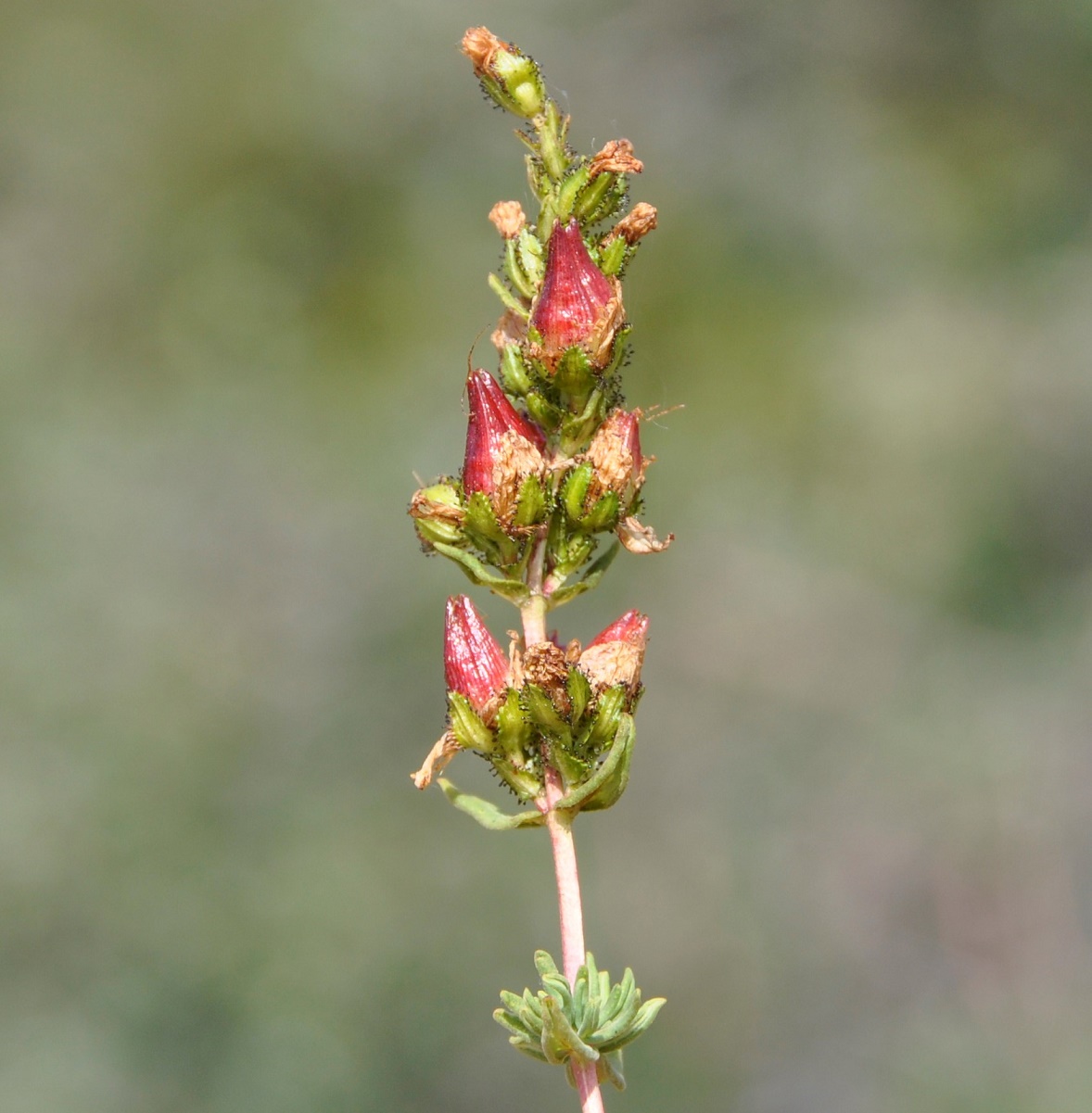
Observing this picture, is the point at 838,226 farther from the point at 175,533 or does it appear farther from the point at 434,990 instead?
the point at 434,990

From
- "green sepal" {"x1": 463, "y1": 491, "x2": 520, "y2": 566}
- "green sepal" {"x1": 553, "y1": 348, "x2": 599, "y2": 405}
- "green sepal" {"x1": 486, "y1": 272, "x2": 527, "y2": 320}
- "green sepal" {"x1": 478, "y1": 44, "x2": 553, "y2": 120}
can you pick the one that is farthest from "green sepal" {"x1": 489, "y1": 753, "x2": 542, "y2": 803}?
"green sepal" {"x1": 478, "y1": 44, "x2": 553, "y2": 120}

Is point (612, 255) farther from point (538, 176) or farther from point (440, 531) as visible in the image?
point (440, 531)

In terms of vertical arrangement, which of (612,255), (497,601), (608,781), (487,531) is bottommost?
(608,781)

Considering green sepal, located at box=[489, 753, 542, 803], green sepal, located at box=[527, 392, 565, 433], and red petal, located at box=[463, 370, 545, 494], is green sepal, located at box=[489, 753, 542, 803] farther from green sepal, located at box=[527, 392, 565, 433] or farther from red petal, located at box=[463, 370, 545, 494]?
green sepal, located at box=[527, 392, 565, 433]

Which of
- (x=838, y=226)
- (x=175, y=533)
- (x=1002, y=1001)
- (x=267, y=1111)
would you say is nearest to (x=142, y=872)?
(x=267, y=1111)

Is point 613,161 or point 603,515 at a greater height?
point 613,161

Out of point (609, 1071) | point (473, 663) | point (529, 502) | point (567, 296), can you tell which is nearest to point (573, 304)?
point (567, 296)

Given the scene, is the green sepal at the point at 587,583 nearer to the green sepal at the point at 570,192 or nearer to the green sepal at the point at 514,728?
the green sepal at the point at 514,728

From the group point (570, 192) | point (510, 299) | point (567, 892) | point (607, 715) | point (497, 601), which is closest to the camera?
point (567, 892)
